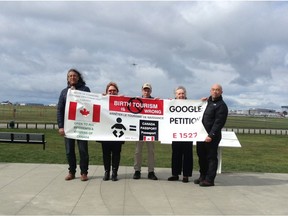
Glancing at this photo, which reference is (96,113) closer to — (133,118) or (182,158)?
(133,118)

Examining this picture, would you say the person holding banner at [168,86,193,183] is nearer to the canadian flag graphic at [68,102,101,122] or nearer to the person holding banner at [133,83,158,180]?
the person holding banner at [133,83,158,180]

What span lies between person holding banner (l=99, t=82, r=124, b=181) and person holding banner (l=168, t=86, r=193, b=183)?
1.26 metres

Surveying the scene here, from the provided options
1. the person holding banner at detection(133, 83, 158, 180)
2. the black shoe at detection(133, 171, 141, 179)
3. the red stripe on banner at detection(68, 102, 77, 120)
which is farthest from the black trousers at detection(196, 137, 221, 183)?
the red stripe on banner at detection(68, 102, 77, 120)

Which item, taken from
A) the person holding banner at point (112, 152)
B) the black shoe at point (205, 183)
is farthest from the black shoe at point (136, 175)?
the black shoe at point (205, 183)

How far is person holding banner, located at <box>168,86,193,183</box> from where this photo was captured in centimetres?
901

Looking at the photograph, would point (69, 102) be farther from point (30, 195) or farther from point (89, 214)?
point (89, 214)

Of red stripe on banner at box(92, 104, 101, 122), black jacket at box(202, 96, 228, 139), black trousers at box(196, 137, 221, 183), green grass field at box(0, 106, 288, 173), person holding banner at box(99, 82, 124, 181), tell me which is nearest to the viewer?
black jacket at box(202, 96, 228, 139)

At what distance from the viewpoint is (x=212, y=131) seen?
27.9ft

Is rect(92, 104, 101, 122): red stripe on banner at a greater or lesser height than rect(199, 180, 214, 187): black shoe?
greater

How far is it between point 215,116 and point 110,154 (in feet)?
8.24

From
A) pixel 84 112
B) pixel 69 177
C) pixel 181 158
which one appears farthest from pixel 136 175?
pixel 84 112

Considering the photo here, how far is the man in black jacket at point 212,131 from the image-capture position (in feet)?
28.0

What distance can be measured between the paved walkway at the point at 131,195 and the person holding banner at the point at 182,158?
263 millimetres

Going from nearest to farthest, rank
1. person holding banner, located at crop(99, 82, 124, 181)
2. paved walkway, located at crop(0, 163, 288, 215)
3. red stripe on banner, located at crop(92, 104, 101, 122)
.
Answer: paved walkway, located at crop(0, 163, 288, 215), person holding banner, located at crop(99, 82, 124, 181), red stripe on banner, located at crop(92, 104, 101, 122)
